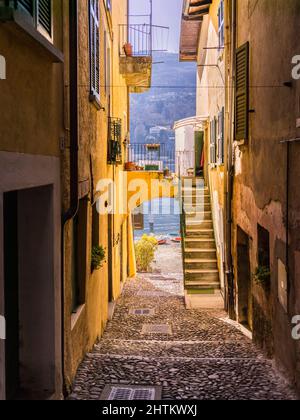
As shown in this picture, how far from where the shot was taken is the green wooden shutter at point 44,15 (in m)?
4.75

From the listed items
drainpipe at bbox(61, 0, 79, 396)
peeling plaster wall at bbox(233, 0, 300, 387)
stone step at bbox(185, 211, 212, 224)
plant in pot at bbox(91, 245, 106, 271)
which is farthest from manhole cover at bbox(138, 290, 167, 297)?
drainpipe at bbox(61, 0, 79, 396)

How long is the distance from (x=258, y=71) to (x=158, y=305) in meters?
7.51

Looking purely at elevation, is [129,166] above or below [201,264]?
above

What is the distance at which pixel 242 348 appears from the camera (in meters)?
9.28

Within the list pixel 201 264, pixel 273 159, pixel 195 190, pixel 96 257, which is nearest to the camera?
pixel 273 159

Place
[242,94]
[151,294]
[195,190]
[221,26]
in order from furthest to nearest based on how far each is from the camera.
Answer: [195,190]
[151,294]
[221,26]
[242,94]

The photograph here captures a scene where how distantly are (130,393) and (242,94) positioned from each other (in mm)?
6505

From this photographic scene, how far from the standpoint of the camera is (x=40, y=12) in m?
4.80

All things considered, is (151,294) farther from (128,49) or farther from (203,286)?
(128,49)

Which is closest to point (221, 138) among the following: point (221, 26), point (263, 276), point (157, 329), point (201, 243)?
point (221, 26)

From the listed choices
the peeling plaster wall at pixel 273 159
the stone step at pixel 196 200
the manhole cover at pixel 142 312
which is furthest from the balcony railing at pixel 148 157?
the peeling plaster wall at pixel 273 159

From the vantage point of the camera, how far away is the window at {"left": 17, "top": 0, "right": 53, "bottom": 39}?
167 inches

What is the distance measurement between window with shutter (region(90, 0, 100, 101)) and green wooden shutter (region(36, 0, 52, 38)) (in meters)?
3.58

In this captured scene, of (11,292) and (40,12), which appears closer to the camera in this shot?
(40,12)
